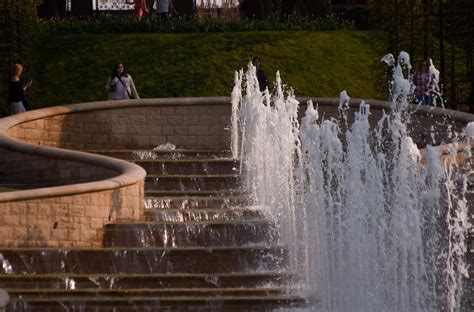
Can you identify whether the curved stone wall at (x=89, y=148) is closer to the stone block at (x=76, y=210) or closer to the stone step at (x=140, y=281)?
the stone block at (x=76, y=210)

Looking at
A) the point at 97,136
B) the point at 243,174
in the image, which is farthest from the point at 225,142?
the point at 243,174

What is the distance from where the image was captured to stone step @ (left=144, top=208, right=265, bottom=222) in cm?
2361

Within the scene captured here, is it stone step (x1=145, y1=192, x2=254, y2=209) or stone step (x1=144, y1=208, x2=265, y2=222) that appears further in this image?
stone step (x1=145, y1=192, x2=254, y2=209)

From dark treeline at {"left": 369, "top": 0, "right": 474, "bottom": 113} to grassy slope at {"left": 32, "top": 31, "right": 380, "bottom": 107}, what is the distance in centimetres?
169

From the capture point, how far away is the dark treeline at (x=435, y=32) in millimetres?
34406

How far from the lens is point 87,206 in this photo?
2228 centimetres

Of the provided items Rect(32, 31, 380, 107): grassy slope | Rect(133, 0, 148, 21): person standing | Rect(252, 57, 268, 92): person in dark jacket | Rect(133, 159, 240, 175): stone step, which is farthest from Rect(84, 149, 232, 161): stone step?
Rect(133, 0, 148, 21): person standing

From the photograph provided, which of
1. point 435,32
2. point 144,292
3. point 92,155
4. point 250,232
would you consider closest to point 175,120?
point 92,155

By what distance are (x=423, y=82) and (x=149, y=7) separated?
1773 centimetres

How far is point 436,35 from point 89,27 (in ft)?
30.4

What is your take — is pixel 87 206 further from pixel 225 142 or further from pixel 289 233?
pixel 225 142

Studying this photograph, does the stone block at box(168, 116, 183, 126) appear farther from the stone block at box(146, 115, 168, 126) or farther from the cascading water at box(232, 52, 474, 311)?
the cascading water at box(232, 52, 474, 311)

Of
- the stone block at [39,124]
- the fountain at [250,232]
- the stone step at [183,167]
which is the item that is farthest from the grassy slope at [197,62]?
the fountain at [250,232]

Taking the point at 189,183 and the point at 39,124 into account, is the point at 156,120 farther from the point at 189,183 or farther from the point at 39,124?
the point at 189,183
